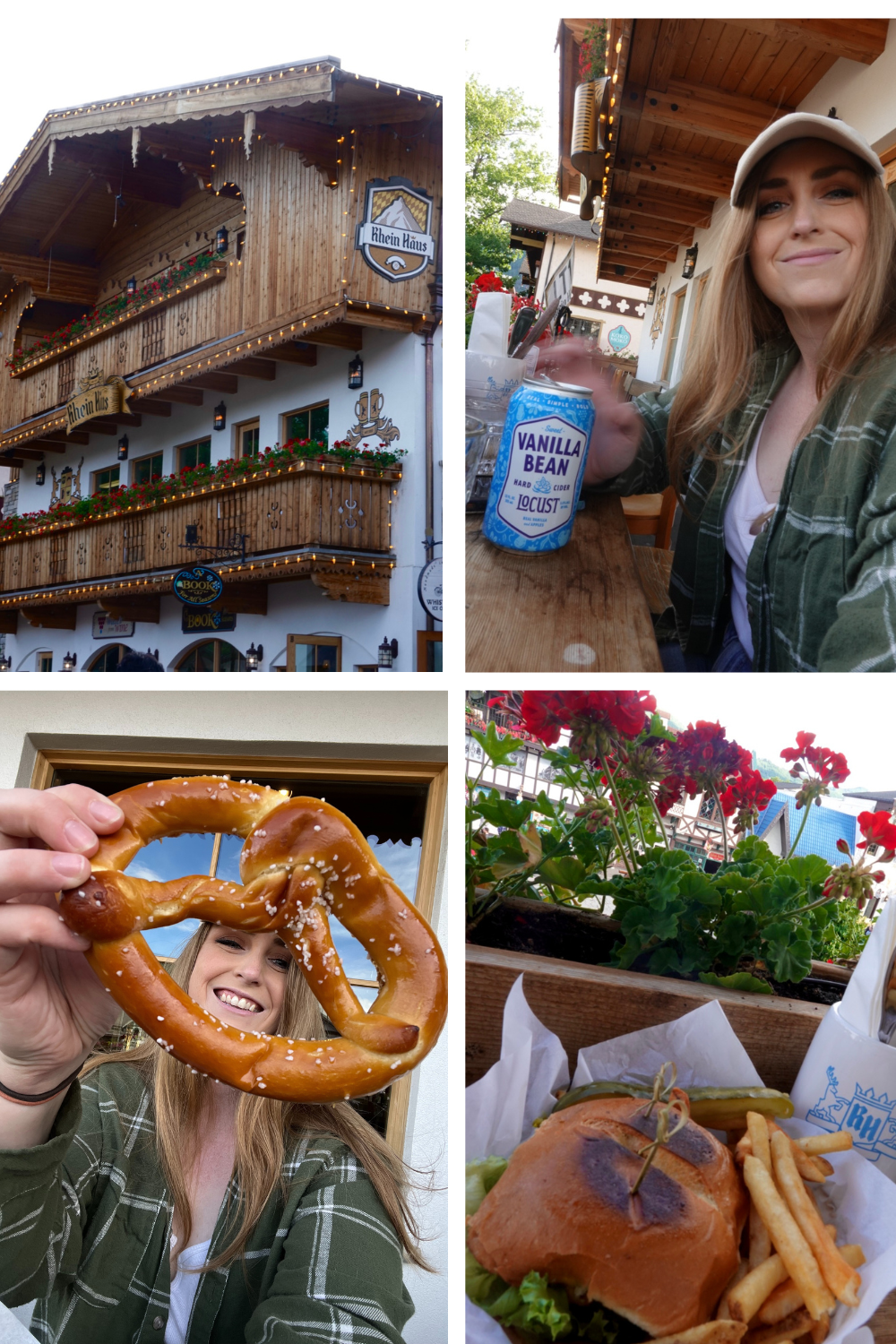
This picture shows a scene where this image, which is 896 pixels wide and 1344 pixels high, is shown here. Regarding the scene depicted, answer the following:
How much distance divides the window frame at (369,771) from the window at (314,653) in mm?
184

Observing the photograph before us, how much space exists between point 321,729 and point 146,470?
2.17 ft

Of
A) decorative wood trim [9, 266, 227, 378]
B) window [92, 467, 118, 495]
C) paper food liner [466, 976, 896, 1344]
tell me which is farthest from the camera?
window [92, 467, 118, 495]

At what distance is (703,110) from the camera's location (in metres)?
1.12

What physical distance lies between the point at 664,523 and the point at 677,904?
548mm

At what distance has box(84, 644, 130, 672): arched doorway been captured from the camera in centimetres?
158

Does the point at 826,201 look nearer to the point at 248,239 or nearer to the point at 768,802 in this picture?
the point at 768,802

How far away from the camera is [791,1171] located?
108 cm

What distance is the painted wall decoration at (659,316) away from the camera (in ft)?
3.86

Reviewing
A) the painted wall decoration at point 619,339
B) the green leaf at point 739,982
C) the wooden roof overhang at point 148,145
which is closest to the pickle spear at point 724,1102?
the green leaf at point 739,982

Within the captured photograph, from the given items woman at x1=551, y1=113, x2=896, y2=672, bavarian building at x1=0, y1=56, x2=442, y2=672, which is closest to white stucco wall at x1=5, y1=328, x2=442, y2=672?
bavarian building at x1=0, y1=56, x2=442, y2=672

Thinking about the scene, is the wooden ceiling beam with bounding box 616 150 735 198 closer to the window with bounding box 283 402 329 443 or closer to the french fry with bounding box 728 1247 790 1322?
the window with bounding box 283 402 329 443

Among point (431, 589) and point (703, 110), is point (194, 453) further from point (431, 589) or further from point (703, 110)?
point (703, 110)

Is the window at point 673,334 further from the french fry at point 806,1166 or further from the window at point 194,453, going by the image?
the french fry at point 806,1166

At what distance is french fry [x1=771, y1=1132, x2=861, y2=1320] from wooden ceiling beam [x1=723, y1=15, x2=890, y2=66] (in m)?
1.41
